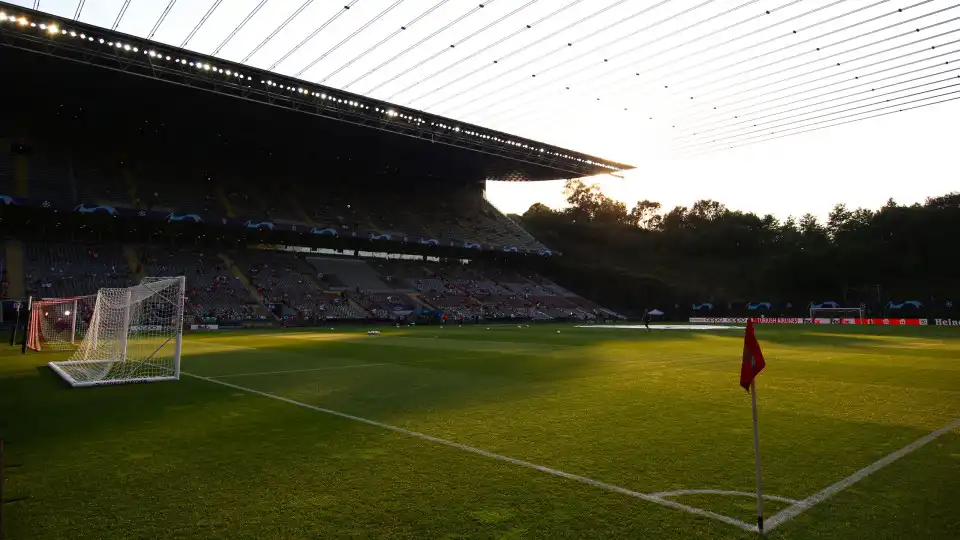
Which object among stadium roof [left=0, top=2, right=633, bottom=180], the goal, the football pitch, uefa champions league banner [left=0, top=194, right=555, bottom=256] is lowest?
the football pitch

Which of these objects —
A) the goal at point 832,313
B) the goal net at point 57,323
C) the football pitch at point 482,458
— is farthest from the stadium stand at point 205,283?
the goal at point 832,313

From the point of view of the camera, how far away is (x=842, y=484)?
5508 millimetres

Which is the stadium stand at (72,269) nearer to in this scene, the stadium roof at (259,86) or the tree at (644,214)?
the stadium roof at (259,86)

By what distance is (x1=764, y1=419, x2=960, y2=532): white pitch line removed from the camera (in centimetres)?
465

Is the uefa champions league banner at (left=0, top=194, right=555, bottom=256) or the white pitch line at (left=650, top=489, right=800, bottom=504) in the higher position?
the uefa champions league banner at (left=0, top=194, right=555, bottom=256)

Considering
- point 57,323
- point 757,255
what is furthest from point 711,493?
point 757,255

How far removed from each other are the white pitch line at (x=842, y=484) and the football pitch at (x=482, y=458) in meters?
0.03

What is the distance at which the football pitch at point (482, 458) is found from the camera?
464cm

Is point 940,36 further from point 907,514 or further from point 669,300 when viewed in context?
point 669,300

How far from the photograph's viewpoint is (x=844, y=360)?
17.8 metres

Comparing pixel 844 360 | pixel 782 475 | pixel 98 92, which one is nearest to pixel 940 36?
pixel 844 360

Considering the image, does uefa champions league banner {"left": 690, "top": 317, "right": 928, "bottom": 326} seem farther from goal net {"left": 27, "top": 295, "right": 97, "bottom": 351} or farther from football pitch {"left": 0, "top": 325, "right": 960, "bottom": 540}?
goal net {"left": 27, "top": 295, "right": 97, "bottom": 351}

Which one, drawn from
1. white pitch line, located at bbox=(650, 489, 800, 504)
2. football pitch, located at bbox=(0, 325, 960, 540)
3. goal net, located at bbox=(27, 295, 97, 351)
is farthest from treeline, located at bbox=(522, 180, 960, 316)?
white pitch line, located at bbox=(650, 489, 800, 504)

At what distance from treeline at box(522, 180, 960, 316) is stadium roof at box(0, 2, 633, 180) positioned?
1041 inches
